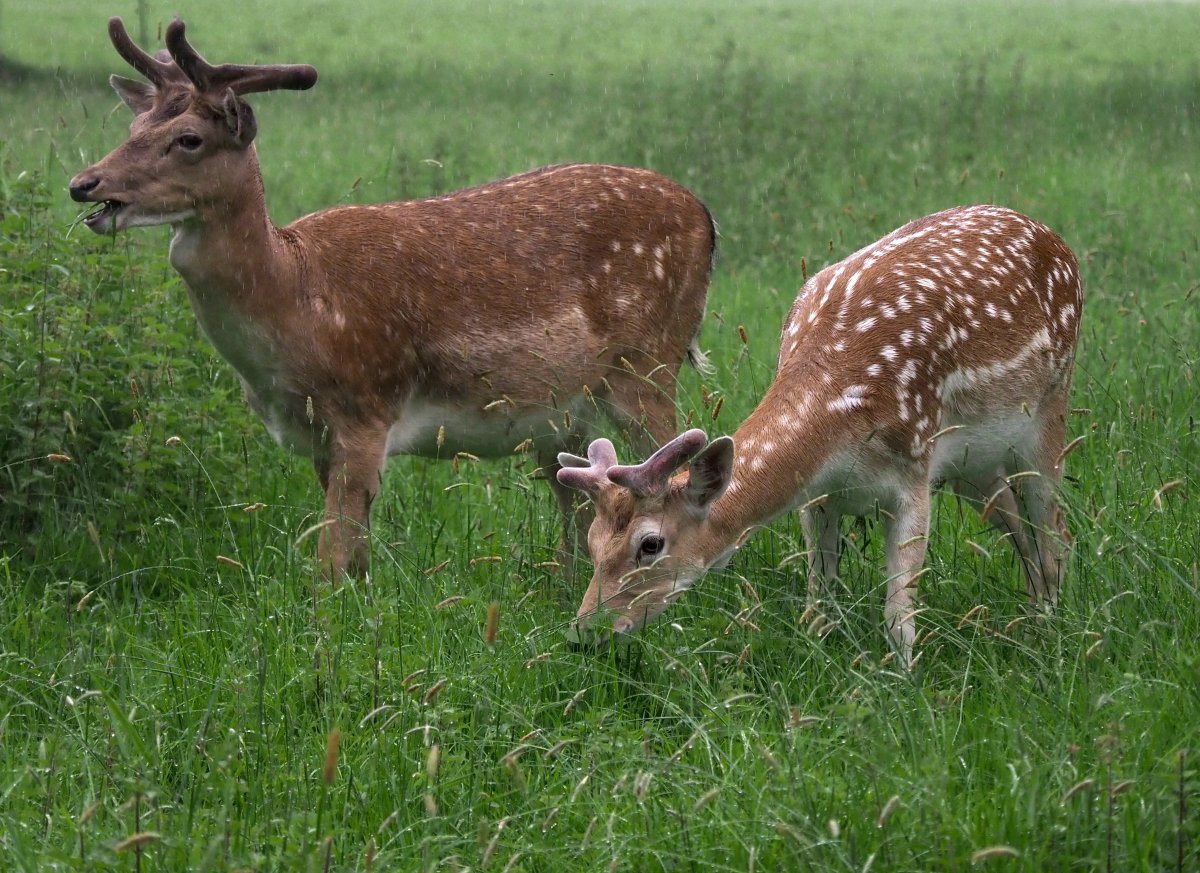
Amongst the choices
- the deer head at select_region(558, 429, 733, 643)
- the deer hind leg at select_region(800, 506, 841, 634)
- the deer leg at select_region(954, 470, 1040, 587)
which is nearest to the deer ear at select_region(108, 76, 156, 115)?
the deer head at select_region(558, 429, 733, 643)

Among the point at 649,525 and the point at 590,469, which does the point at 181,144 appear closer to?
the point at 590,469

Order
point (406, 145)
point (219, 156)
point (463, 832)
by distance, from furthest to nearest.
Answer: point (406, 145), point (219, 156), point (463, 832)

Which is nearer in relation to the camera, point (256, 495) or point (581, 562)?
point (581, 562)

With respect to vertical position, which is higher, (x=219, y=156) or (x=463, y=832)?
(x=219, y=156)

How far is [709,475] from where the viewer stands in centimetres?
502

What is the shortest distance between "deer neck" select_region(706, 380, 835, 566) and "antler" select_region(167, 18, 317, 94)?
2048 millimetres

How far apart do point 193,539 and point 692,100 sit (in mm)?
11350

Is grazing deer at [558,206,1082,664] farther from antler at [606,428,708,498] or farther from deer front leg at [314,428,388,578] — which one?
deer front leg at [314,428,388,578]

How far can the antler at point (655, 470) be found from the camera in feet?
15.9

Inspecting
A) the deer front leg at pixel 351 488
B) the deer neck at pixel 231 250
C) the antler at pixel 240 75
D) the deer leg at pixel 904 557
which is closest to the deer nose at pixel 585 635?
the deer leg at pixel 904 557

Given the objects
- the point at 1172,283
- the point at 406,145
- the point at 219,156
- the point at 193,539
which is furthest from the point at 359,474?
the point at 406,145

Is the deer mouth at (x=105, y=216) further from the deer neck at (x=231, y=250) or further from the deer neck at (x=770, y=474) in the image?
the deer neck at (x=770, y=474)

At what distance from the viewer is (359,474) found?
6.06 meters

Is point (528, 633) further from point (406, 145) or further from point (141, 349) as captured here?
point (406, 145)
